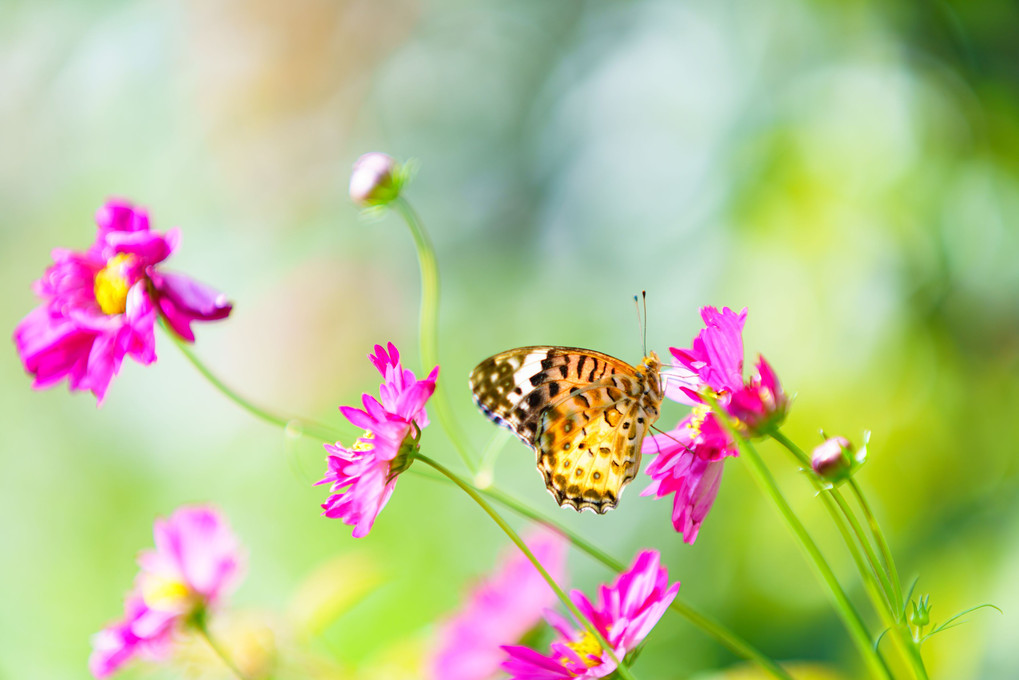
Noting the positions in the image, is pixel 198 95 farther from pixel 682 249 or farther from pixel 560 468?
pixel 560 468

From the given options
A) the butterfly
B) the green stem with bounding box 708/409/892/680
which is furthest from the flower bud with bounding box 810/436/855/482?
the butterfly

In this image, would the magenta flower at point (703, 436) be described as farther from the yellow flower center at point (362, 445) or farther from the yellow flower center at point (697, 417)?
the yellow flower center at point (362, 445)

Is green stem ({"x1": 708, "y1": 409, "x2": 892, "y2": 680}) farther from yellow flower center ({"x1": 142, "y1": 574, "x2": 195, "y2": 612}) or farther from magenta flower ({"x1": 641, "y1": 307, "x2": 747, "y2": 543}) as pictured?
yellow flower center ({"x1": 142, "y1": 574, "x2": 195, "y2": 612})

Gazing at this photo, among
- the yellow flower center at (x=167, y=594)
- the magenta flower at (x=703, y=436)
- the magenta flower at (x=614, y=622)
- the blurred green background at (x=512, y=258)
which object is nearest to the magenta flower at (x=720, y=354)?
the magenta flower at (x=703, y=436)

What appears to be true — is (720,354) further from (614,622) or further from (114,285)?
(114,285)

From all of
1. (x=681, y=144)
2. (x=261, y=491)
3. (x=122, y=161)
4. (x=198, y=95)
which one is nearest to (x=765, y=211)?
(x=681, y=144)

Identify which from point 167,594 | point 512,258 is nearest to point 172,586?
point 167,594
